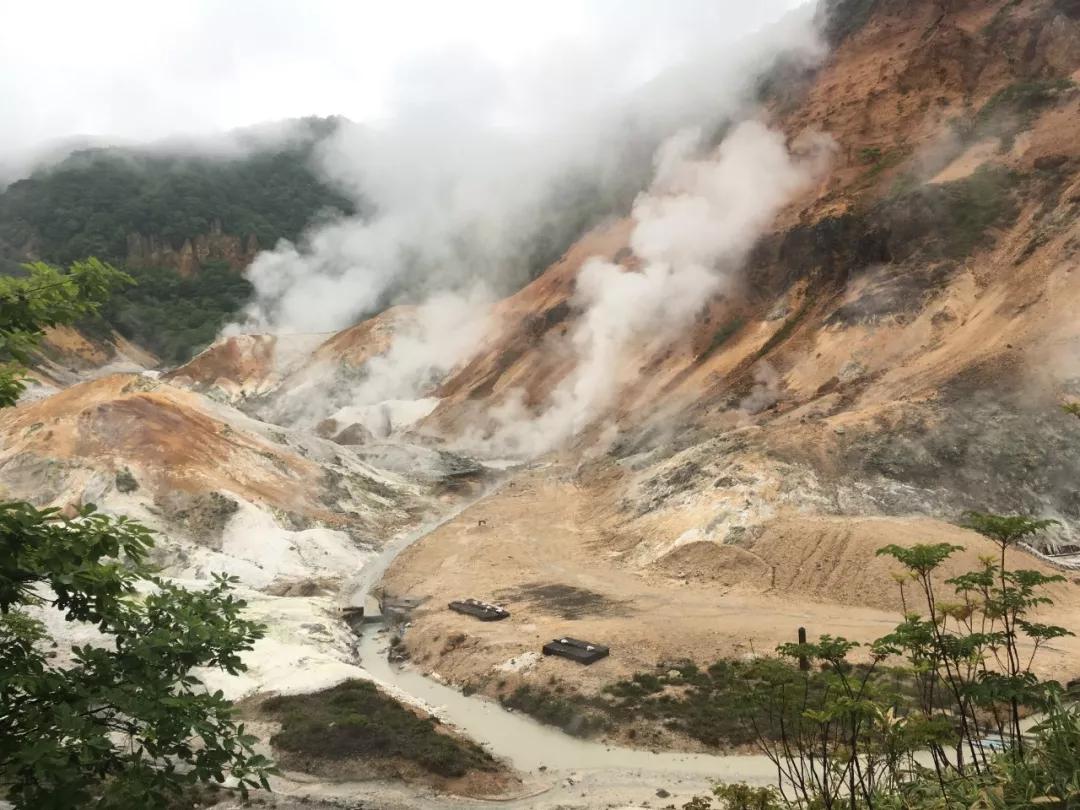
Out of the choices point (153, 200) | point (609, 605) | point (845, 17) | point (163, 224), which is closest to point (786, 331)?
point (609, 605)

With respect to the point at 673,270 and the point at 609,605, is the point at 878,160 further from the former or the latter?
the point at 609,605

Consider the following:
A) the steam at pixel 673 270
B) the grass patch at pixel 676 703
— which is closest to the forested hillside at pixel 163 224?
the steam at pixel 673 270

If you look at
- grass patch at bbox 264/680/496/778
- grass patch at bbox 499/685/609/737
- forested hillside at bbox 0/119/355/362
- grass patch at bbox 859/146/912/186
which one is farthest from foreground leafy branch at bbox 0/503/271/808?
forested hillside at bbox 0/119/355/362

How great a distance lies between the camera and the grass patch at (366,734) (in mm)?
14812

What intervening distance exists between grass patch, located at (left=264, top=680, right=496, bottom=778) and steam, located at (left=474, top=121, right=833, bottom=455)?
39306mm

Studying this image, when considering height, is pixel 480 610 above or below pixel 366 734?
above

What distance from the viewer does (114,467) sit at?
34.4m

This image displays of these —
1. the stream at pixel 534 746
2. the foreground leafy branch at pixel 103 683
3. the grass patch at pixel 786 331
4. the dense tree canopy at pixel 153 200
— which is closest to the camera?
the foreground leafy branch at pixel 103 683

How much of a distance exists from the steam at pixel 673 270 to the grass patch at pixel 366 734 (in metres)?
39.3

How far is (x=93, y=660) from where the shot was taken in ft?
16.3

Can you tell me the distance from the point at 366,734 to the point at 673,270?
49.5 m

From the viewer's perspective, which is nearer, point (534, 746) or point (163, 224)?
point (534, 746)

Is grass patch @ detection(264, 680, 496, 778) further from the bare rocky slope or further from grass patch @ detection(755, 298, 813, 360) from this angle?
grass patch @ detection(755, 298, 813, 360)

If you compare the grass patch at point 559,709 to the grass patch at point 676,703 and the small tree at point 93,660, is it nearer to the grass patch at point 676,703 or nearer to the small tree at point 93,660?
the grass patch at point 676,703
